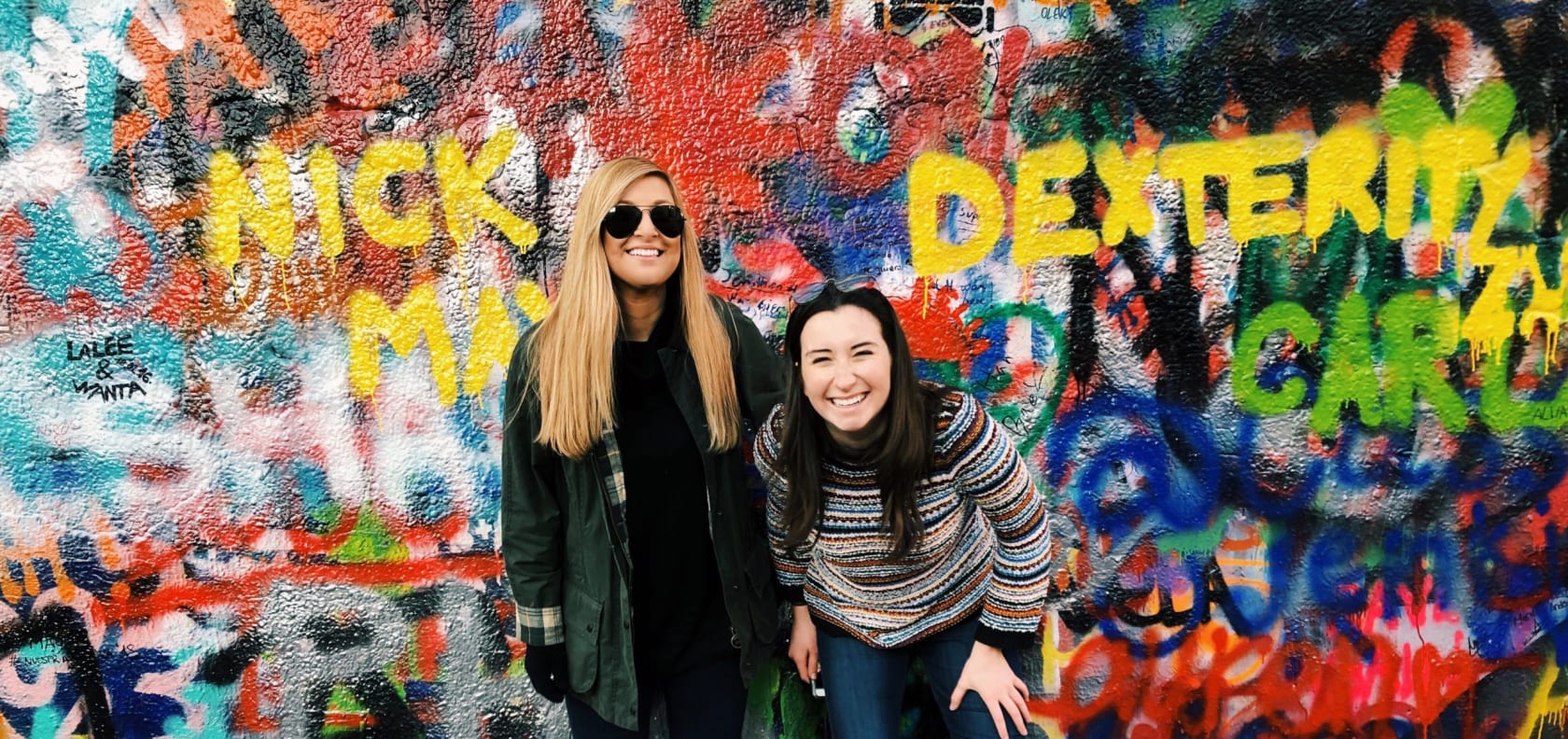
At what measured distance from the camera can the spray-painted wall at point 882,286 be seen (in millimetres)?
2424

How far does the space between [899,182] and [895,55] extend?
13.9 inches

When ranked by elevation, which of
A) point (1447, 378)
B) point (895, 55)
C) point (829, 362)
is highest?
point (895, 55)

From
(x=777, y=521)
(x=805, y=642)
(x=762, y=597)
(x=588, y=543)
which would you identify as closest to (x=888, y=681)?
(x=805, y=642)

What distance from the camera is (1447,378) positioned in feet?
8.12

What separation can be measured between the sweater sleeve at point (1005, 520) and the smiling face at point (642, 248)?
0.73 metres

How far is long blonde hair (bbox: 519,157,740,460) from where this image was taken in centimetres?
185

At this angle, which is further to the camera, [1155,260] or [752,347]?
[1155,260]

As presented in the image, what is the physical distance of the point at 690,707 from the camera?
204 cm

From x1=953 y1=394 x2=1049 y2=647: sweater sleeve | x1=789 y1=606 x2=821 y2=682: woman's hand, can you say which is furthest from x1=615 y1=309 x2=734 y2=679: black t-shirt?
x1=953 y1=394 x2=1049 y2=647: sweater sleeve

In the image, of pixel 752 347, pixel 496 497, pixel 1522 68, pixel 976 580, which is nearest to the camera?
pixel 976 580

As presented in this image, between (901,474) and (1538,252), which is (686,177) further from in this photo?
(1538,252)

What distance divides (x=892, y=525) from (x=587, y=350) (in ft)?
2.51

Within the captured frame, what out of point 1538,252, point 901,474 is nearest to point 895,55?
point 901,474

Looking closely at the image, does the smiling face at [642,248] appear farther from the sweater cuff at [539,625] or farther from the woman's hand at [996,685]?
the woman's hand at [996,685]
